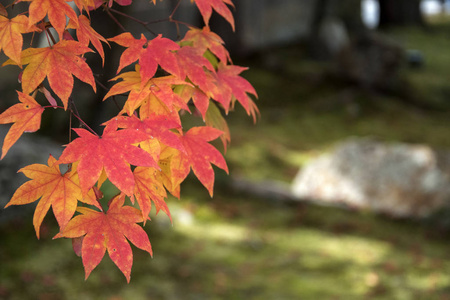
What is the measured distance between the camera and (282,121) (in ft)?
29.7

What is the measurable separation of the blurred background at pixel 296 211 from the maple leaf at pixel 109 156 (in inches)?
11.4

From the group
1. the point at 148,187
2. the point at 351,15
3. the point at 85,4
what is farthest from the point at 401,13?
the point at 148,187

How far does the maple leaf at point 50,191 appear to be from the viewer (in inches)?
42.3

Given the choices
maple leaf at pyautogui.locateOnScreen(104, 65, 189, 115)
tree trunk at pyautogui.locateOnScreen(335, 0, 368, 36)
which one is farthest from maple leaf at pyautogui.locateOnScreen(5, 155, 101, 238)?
tree trunk at pyautogui.locateOnScreen(335, 0, 368, 36)

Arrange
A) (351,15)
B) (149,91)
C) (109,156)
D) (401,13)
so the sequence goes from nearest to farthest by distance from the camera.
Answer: (109,156) < (149,91) < (351,15) < (401,13)

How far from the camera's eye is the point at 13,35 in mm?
1082

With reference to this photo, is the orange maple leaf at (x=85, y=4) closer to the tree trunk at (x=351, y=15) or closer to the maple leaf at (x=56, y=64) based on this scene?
the maple leaf at (x=56, y=64)

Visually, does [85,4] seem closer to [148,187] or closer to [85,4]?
[85,4]

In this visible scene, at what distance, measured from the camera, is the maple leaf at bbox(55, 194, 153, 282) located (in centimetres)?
110

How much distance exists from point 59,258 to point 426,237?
3398 millimetres

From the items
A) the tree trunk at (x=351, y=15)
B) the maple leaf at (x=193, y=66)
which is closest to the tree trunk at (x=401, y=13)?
the tree trunk at (x=351, y=15)

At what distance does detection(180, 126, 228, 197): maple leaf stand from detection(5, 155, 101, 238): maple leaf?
27cm

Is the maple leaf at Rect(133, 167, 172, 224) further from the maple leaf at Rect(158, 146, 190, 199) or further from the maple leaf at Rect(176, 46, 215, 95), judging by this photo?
the maple leaf at Rect(176, 46, 215, 95)

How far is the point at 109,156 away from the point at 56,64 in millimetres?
265
